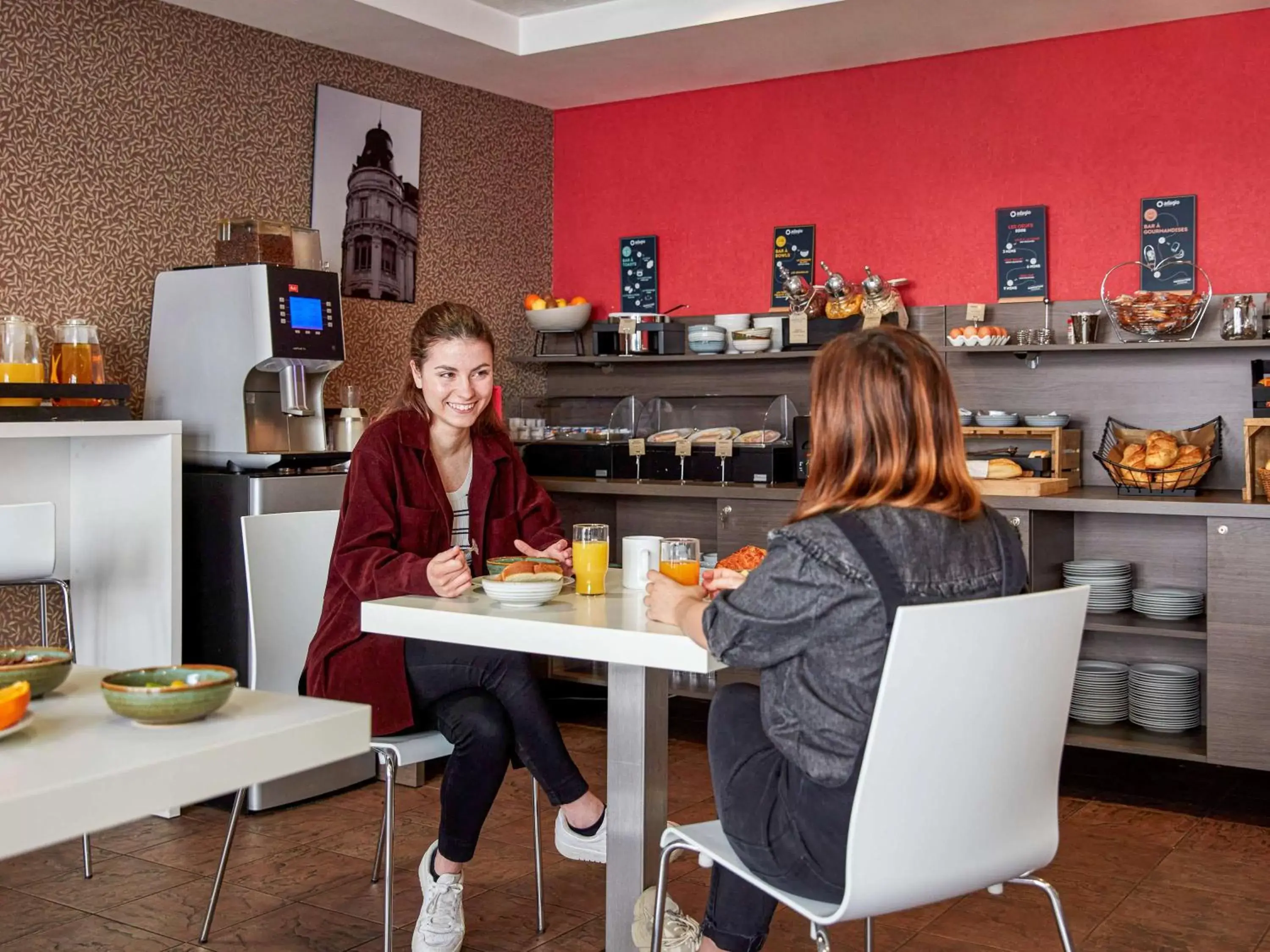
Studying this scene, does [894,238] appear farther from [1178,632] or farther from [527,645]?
[527,645]

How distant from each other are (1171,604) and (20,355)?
3190 millimetres

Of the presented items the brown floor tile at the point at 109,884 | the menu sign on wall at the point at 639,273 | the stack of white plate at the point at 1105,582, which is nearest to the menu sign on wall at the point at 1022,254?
the stack of white plate at the point at 1105,582

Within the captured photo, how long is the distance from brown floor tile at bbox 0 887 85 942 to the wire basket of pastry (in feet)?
10.7

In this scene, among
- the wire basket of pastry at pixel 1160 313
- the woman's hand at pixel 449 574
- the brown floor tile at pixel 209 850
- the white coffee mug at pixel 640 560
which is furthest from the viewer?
the wire basket of pastry at pixel 1160 313

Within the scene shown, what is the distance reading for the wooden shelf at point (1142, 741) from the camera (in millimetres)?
3693

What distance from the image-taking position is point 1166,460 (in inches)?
153

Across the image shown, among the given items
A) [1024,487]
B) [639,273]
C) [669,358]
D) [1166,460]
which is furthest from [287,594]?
[639,273]

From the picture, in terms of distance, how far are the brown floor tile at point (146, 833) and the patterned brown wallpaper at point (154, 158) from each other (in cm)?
64

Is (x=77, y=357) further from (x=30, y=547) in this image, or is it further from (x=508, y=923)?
(x=508, y=923)

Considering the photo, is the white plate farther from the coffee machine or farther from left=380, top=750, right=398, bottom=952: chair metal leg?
the coffee machine

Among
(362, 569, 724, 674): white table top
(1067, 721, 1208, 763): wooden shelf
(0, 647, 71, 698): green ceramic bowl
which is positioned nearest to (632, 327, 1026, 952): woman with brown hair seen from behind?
(362, 569, 724, 674): white table top

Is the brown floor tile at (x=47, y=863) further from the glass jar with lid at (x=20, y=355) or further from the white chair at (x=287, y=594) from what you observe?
the glass jar with lid at (x=20, y=355)

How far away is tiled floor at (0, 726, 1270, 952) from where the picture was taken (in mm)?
2764

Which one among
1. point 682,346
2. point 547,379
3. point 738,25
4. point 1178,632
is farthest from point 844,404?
point 547,379
